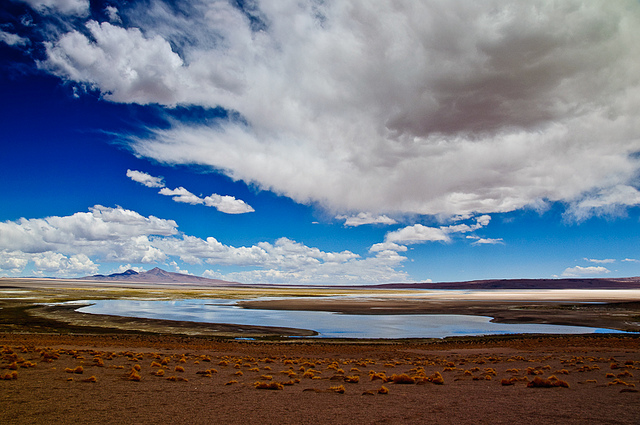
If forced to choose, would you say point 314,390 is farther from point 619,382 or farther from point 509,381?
point 619,382

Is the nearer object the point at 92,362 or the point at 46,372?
the point at 46,372

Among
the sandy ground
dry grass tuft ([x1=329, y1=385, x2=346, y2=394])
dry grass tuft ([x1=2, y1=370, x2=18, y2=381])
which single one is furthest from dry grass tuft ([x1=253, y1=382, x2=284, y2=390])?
dry grass tuft ([x1=2, y1=370, x2=18, y2=381])

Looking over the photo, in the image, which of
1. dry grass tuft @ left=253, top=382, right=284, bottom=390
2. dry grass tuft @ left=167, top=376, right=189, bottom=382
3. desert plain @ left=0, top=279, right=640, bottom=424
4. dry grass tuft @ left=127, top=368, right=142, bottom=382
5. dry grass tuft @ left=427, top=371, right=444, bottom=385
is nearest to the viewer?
desert plain @ left=0, top=279, right=640, bottom=424

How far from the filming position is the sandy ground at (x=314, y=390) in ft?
37.0

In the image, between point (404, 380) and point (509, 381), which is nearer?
point (509, 381)

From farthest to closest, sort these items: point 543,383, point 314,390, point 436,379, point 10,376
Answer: point 436,379 → point 543,383 → point 314,390 → point 10,376

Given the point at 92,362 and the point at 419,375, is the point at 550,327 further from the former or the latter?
the point at 92,362

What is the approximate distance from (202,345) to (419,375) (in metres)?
18.7

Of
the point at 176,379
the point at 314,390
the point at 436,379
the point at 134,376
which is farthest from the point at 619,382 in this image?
the point at 134,376

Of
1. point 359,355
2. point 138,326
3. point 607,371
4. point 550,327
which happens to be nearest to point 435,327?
point 550,327

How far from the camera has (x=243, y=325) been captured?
147 feet

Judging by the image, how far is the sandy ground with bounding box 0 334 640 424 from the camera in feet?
37.0

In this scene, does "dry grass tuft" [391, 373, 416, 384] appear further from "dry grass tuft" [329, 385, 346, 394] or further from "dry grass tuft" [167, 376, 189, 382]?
"dry grass tuft" [167, 376, 189, 382]

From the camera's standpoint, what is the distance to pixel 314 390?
14984mm
